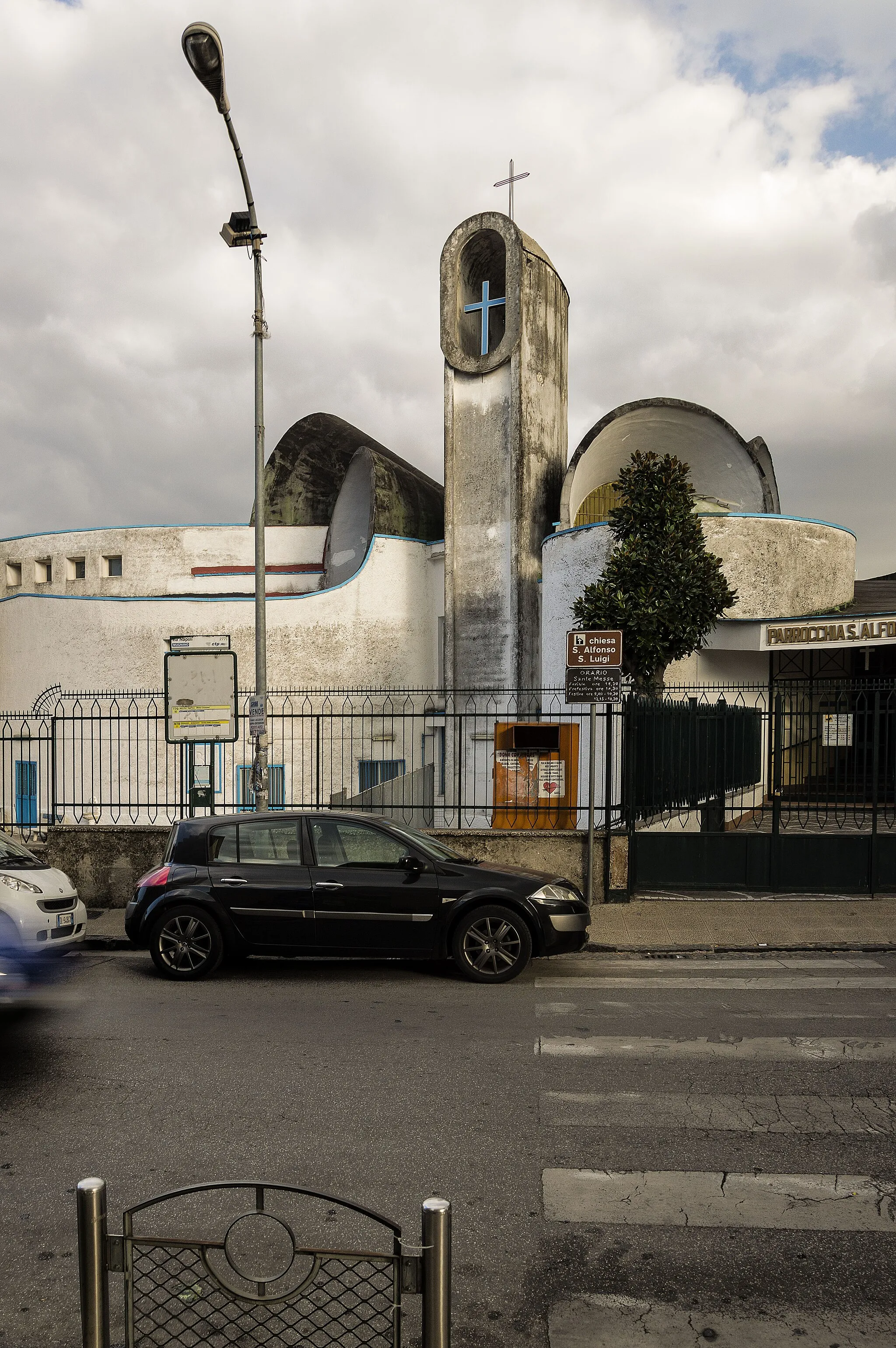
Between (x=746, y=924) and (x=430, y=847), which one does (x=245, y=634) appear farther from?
(x=430, y=847)

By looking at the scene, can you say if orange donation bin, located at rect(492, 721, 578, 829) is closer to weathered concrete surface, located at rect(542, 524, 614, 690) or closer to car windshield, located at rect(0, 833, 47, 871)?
weathered concrete surface, located at rect(542, 524, 614, 690)

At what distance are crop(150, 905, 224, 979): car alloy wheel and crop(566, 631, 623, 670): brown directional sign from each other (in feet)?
17.1

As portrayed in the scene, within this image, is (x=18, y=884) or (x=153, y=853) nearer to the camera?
(x=18, y=884)

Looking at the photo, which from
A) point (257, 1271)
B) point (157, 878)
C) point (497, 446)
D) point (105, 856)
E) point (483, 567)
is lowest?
point (105, 856)

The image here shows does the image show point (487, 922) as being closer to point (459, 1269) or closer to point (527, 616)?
point (459, 1269)

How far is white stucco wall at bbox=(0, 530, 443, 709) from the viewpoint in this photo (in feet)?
90.0

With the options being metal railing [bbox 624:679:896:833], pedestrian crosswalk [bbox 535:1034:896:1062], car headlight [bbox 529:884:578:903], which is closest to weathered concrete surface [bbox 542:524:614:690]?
metal railing [bbox 624:679:896:833]

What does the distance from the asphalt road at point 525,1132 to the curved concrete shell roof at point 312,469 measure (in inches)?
1197

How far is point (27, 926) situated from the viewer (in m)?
8.06

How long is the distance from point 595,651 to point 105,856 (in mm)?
6661

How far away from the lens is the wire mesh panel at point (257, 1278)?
2508 millimetres

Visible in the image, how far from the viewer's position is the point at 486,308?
1057 inches

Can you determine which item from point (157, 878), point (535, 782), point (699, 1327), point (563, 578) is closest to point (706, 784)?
point (535, 782)

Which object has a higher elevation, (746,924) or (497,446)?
(497,446)
